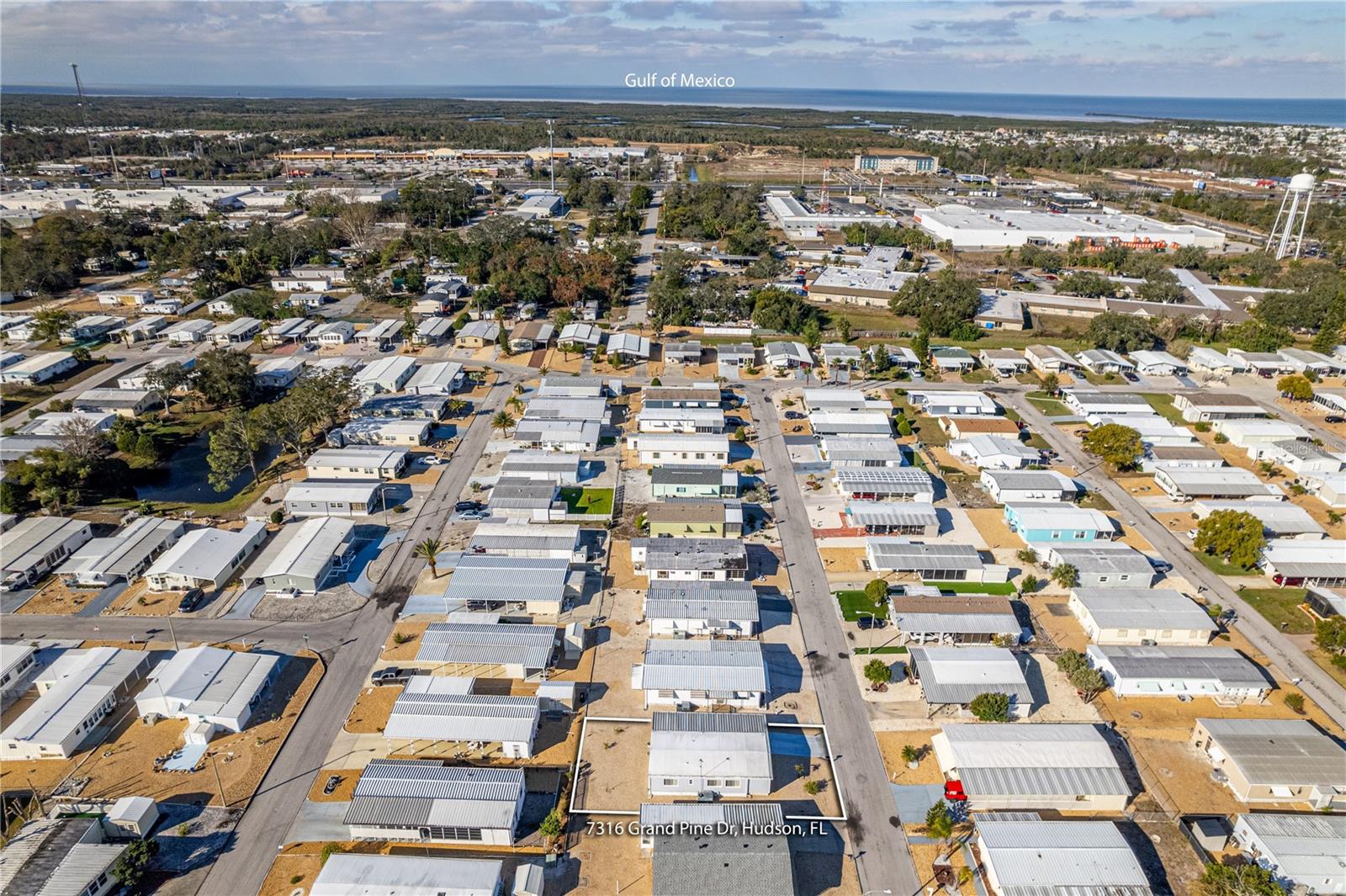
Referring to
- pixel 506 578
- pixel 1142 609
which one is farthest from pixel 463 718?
pixel 1142 609

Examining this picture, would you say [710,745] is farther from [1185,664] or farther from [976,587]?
[1185,664]

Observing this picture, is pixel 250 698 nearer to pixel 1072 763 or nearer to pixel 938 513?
pixel 1072 763

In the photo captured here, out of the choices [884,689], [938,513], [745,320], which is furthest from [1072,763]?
[745,320]

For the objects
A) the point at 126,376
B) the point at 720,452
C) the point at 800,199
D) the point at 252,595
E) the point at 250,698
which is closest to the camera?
the point at 250,698

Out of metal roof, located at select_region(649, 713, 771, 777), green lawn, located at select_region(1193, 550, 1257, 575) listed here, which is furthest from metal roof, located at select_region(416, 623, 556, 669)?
green lawn, located at select_region(1193, 550, 1257, 575)

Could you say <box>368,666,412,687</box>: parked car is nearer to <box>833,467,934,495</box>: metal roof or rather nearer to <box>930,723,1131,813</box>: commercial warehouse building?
<box>930,723,1131,813</box>: commercial warehouse building
